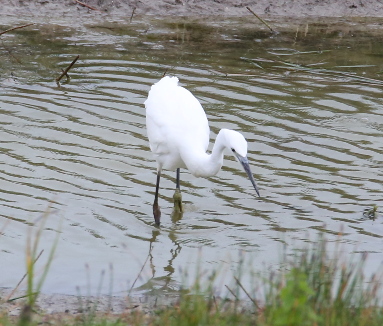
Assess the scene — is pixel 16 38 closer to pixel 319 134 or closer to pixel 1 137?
pixel 1 137

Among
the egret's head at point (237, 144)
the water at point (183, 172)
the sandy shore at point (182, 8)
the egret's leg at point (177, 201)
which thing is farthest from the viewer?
the sandy shore at point (182, 8)

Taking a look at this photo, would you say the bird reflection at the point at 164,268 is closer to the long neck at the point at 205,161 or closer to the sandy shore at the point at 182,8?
the long neck at the point at 205,161

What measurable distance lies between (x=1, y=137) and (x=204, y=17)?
17.3ft

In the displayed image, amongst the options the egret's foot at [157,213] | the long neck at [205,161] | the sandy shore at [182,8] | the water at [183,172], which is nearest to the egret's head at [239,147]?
the long neck at [205,161]

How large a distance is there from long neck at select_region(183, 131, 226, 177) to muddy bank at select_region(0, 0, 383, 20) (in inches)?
234

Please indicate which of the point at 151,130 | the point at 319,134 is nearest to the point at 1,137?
the point at 151,130

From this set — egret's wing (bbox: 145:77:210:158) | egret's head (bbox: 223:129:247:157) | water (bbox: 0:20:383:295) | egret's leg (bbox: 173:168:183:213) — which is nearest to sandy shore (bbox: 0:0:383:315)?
water (bbox: 0:20:383:295)

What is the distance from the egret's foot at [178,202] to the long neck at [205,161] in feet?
1.33

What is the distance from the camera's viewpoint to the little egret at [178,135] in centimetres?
547

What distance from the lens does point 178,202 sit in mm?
5953

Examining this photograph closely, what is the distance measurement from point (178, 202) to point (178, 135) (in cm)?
58

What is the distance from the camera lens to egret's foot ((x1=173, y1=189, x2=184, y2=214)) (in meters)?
5.93

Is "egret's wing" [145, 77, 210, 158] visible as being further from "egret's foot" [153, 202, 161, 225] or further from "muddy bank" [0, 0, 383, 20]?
"muddy bank" [0, 0, 383, 20]

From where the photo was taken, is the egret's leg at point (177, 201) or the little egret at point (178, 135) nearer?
the little egret at point (178, 135)
